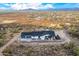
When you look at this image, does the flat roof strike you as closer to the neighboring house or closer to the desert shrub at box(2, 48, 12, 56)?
Answer: the neighboring house

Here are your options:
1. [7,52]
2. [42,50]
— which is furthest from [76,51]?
[7,52]

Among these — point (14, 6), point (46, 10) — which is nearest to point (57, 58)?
point (46, 10)

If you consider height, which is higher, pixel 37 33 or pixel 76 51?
pixel 37 33

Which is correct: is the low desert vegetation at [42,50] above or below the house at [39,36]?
below

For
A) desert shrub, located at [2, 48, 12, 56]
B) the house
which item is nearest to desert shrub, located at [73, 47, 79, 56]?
the house

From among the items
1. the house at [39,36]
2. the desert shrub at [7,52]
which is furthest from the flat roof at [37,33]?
the desert shrub at [7,52]

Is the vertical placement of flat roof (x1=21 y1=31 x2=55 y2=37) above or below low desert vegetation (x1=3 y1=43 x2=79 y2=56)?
above

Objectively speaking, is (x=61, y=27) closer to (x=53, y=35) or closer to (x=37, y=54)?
(x=53, y=35)

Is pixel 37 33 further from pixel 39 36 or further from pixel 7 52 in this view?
pixel 7 52

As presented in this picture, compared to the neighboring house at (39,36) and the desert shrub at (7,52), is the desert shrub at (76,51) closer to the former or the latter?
the neighboring house at (39,36)

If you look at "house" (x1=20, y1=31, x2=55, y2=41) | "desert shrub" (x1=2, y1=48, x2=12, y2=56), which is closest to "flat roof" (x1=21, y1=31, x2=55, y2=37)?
"house" (x1=20, y1=31, x2=55, y2=41)

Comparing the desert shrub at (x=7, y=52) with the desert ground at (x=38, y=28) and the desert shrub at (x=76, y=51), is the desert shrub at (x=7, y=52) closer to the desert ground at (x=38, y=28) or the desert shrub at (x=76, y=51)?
the desert ground at (x=38, y=28)

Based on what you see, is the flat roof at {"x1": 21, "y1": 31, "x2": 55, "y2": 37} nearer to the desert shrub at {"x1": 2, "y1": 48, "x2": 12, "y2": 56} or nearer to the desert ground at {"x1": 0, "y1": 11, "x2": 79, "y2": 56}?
the desert ground at {"x1": 0, "y1": 11, "x2": 79, "y2": 56}
